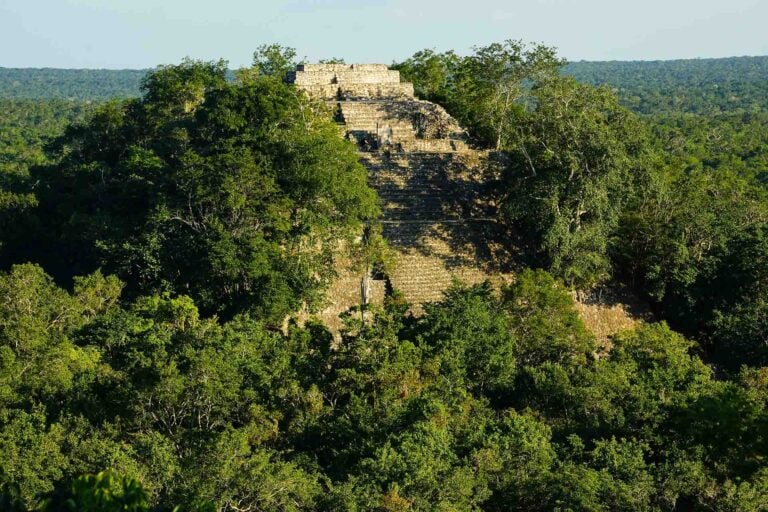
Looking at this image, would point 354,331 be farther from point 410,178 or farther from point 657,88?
point 657,88

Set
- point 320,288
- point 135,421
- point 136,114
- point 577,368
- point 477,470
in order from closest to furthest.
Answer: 1. point 477,470
2. point 135,421
3. point 577,368
4. point 320,288
5. point 136,114

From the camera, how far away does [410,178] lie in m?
20.7

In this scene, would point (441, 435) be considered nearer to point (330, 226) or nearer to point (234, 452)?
point (234, 452)

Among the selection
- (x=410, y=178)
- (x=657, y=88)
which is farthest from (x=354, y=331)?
(x=657, y=88)

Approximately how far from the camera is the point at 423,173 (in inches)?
821

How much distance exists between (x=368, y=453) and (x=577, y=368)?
445 cm

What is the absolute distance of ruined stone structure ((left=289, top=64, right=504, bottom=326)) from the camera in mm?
18750

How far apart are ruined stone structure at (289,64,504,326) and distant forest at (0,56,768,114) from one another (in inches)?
2506

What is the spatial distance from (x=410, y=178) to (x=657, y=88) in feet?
426

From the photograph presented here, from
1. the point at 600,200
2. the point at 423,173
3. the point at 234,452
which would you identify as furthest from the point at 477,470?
the point at 423,173

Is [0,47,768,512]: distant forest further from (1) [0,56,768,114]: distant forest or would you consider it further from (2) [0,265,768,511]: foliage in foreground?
(1) [0,56,768,114]: distant forest

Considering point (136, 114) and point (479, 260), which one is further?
point (136, 114)

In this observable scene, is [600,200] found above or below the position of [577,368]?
above

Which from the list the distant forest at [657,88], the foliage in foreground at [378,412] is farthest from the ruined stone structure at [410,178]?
the distant forest at [657,88]
